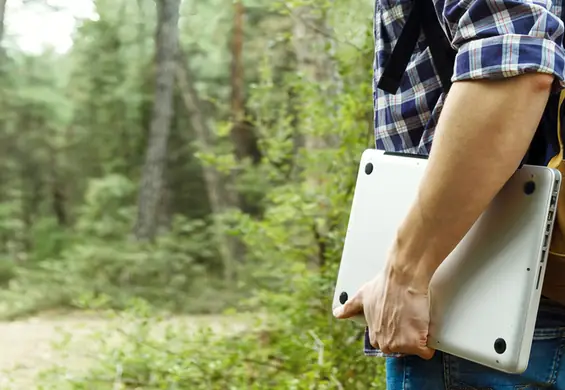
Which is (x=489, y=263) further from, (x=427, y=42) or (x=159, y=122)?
(x=159, y=122)

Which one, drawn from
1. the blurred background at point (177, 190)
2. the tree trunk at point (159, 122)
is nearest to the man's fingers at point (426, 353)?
the blurred background at point (177, 190)

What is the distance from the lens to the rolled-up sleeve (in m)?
0.67

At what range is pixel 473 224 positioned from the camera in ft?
2.39

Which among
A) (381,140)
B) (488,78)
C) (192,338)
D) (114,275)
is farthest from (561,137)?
(114,275)

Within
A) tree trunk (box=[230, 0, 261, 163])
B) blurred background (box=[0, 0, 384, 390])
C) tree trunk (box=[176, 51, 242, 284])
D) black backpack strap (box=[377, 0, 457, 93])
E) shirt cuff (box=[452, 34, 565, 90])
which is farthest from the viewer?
tree trunk (box=[176, 51, 242, 284])

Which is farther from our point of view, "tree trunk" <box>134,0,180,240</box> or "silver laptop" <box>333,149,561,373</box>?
"tree trunk" <box>134,0,180,240</box>

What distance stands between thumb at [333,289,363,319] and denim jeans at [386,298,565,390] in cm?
11

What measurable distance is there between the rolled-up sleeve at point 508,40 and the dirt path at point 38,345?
2.25 meters

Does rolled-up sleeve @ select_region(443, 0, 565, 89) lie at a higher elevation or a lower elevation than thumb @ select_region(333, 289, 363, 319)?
higher

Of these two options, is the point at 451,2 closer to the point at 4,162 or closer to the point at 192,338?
the point at 192,338

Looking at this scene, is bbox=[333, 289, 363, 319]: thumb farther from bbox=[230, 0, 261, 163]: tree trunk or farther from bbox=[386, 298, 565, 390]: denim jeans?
bbox=[230, 0, 261, 163]: tree trunk

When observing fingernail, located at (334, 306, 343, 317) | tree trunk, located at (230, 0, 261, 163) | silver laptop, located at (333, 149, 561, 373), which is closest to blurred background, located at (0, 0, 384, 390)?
tree trunk, located at (230, 0, 261, 163)

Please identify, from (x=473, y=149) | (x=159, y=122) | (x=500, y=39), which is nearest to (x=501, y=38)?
(x=500, y=39)

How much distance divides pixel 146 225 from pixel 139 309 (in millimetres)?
3963
